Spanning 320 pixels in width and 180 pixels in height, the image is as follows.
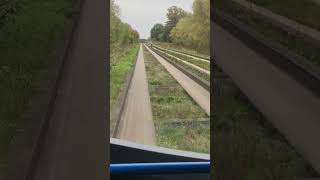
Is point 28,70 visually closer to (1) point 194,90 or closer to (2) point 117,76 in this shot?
(1) point 194,90

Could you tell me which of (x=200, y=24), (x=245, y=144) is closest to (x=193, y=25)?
(x=200, y=24)

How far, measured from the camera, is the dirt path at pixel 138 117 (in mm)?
13242

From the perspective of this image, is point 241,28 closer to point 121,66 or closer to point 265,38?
point 265,38

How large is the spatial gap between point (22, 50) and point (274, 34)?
7.82 feet

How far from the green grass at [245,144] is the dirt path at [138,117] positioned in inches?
329

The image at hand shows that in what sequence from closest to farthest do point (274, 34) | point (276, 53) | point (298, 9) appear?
point (276, 53)
point (274, 34)
point (298, 9)

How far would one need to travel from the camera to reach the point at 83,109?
2.20 meters

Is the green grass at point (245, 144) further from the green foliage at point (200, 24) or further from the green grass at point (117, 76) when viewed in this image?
the green grass at point (117, 76)

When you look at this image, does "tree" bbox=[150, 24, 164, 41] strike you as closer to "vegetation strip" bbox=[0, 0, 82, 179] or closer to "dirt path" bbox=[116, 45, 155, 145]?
"dirt path" bbox=[116, 45, 155, 145]

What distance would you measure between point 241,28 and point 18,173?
11.5 feet

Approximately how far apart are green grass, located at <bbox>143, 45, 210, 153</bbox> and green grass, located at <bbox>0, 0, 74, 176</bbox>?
25.3 feet

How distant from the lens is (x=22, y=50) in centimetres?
183

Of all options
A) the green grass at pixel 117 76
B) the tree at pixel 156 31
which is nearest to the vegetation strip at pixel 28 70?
the green grass at pixel 117 76

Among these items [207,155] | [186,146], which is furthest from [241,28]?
[186,146]
